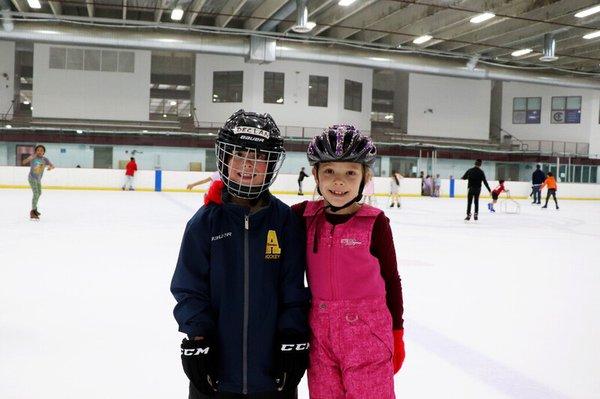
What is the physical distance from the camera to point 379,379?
1.53m

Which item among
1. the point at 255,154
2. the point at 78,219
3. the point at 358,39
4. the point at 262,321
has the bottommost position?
the point at 78,219

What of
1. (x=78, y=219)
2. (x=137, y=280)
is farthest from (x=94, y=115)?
(x=137, y=280)

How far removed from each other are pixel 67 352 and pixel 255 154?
6.08ft

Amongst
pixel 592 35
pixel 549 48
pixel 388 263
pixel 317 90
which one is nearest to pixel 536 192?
pixel 549 48

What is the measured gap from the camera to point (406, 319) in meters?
3.54

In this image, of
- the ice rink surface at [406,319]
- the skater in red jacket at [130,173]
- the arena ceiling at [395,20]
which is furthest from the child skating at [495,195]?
the skater in red jacket at [130,173]

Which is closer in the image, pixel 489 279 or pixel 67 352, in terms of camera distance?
pixel 67 352

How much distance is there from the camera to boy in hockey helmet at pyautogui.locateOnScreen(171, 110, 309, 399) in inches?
57.6

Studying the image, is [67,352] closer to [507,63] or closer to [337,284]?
[337,284]

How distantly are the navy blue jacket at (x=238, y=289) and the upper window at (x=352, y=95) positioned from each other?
26.6m

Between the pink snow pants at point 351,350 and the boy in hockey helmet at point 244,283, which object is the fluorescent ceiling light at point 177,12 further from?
the pink snow pants at point 351,350

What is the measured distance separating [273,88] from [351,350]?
83.8 feet

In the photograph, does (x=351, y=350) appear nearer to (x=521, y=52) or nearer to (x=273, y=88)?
(x=521, y=52)

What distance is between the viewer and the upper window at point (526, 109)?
1242 inches
